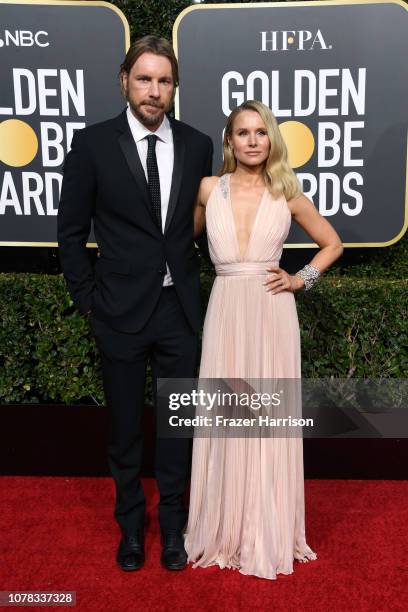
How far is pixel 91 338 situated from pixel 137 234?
1.35m

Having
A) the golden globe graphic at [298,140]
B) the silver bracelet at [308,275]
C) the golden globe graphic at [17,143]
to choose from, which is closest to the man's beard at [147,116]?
the silver bracelet at [308,275]

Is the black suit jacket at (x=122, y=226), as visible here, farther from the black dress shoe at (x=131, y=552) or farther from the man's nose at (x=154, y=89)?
the black dress shoe at (x=131, y=552)

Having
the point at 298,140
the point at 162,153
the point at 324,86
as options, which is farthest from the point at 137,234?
the point at 324,86

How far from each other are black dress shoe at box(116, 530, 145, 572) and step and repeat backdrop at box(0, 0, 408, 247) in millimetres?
2199

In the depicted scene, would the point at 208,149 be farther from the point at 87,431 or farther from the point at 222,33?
the point at 87,431

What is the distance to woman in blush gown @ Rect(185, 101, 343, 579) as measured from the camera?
249 centimetres

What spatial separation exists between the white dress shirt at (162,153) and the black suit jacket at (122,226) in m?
0.03

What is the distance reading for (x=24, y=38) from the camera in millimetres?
3783

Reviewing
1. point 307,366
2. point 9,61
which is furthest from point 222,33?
point 307,366

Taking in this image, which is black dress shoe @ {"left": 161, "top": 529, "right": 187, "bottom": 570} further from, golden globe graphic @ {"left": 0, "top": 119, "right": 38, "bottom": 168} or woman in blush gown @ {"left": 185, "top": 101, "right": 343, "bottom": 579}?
golden globe graphic @ {"left": 0, "top": 119, "right": 38, "bottom": 168}

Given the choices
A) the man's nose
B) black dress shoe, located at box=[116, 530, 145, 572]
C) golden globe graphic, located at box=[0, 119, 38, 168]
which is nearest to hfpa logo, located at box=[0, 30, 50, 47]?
golden globe graphic, located at box=[0, 119, 38, 168]

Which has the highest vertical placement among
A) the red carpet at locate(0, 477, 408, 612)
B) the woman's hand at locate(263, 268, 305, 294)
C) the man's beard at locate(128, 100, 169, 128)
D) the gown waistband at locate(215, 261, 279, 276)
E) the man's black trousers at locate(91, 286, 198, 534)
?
the man's beard at locate(128, 100, 169, 128)

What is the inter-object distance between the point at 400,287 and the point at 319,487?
1283 millimetres

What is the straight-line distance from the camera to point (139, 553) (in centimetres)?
272
